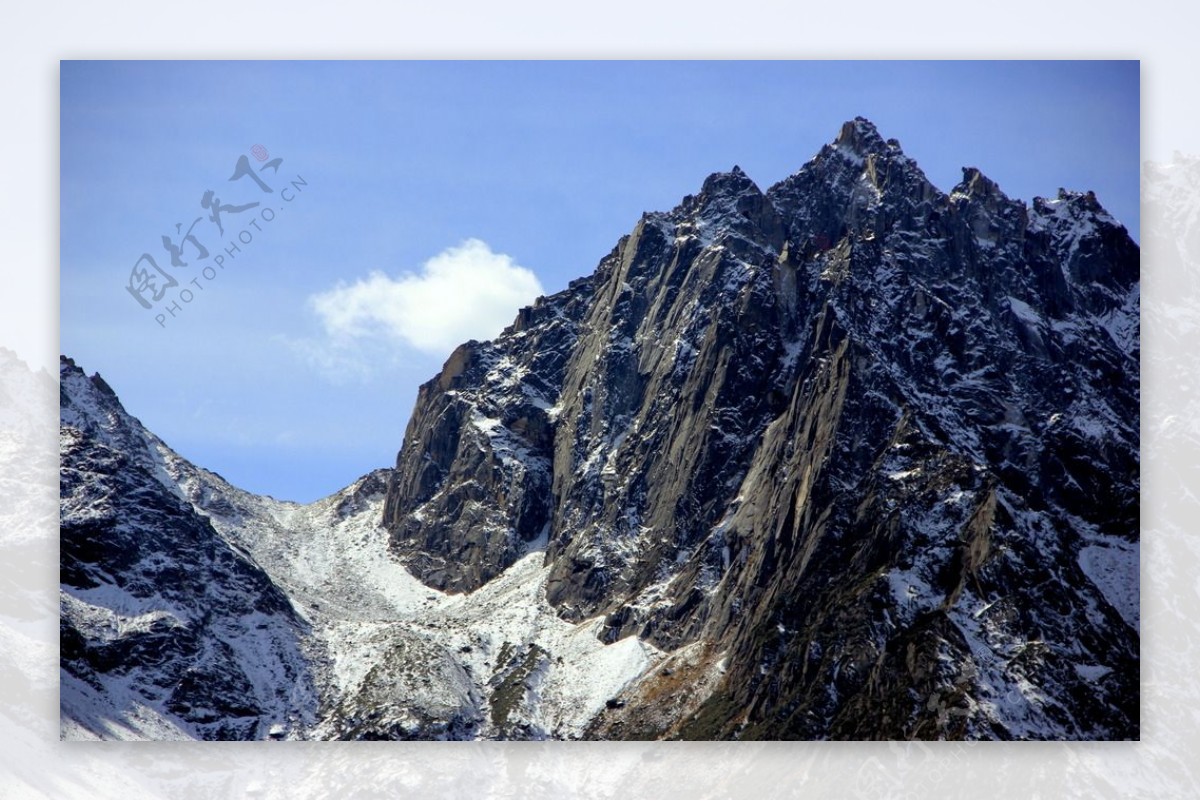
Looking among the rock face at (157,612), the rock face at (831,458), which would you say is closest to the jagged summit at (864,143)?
the rock face at (831,458)

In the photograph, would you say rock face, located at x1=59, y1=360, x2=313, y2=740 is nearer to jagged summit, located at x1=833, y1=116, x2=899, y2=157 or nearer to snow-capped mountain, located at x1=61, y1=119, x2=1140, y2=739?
snow-capped mountain, located at x1=61, y1=119, x2=1140, y2=739

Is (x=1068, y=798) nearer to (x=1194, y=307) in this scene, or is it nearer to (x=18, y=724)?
(x=1194, y=307)

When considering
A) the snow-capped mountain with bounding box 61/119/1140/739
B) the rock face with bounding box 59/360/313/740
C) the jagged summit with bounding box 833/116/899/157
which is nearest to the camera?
the snow-capped mountain with bounding box 61/119/1140/739

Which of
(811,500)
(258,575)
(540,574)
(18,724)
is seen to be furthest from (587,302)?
(18,724)

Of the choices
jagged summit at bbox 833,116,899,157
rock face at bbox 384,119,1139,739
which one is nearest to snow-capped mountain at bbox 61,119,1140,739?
rock face at bbox 384,119,1139,739

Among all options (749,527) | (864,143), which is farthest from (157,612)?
(864,143)

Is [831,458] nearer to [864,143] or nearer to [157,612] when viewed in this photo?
[864,143]

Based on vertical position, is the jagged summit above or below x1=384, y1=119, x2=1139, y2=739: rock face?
above
